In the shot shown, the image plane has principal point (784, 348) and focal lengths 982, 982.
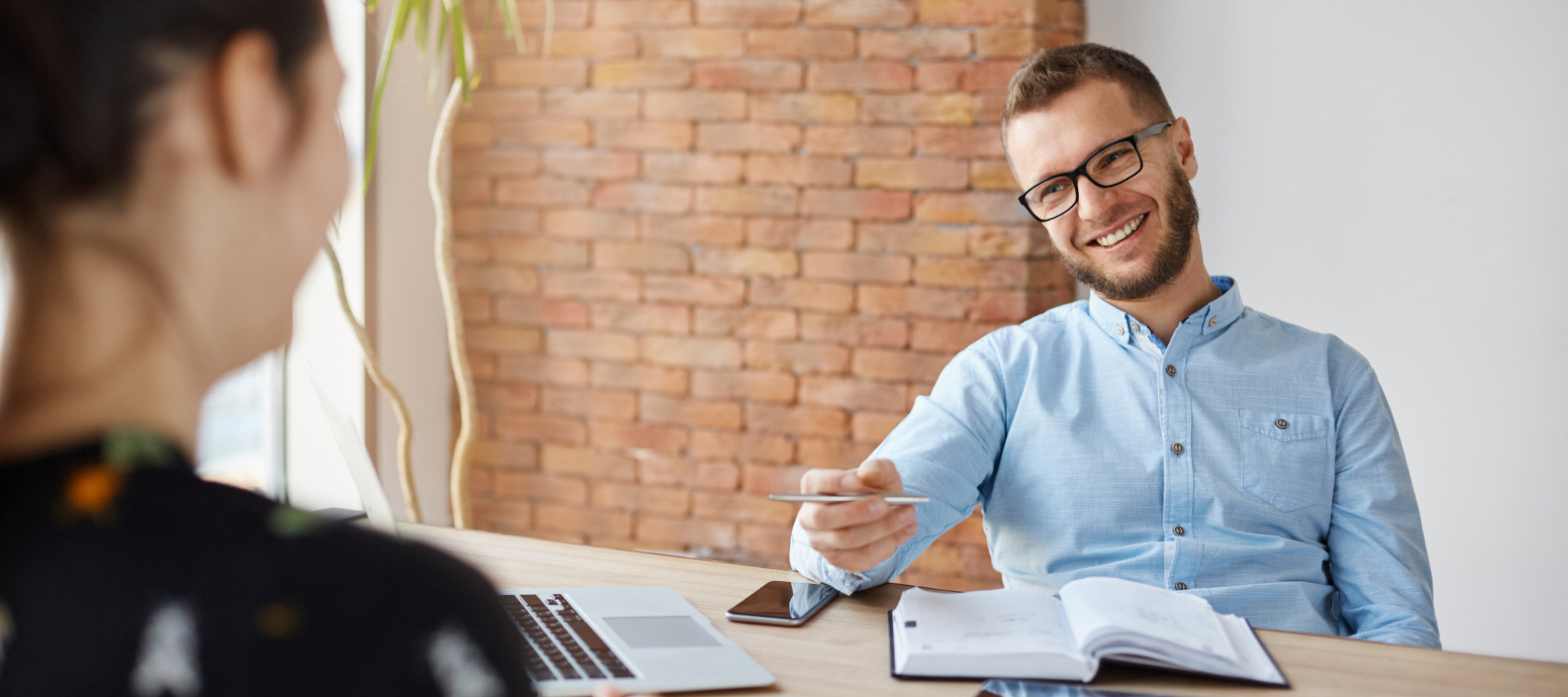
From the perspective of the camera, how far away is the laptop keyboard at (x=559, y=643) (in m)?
0.92

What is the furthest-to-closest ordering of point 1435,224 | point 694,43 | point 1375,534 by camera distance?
1. point 694,43
2. point 1435,224
3. point 1375,534

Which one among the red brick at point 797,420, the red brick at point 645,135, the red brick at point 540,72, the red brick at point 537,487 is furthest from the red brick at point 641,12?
the red brick at point 537,487

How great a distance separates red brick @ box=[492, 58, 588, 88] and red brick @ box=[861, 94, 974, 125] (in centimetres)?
84

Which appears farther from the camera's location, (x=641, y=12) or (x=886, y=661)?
(x=641, y=12)

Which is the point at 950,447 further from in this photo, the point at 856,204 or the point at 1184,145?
the point at 856,204

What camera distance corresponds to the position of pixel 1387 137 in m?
2.19

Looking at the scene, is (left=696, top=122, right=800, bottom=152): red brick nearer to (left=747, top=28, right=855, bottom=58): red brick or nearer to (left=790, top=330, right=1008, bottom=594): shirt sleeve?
(left=747, top=28, right=855, bottom=58): red brick

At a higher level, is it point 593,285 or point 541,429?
point 593,285

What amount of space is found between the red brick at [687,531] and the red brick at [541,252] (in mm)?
767

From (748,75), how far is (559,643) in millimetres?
1933

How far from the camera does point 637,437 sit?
2838 millimetres

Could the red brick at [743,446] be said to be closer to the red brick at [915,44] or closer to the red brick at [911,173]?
the red brick at [911,173]

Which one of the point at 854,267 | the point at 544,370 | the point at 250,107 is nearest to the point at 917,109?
the point at 854,267

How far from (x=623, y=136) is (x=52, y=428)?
8.14ft
